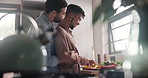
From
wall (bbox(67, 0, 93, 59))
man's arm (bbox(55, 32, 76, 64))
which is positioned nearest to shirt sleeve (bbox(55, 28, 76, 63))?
man's arm (bbox(55, 32, 76, 64))

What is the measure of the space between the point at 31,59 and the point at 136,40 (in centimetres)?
19

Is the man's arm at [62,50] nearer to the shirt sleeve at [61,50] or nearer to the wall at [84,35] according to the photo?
the shirt sleeve at [61,50]

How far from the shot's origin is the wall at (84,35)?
3588 mm

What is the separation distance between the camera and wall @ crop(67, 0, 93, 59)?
3.59 meters

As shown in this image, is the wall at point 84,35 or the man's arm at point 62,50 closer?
the man's arm at point 62,50

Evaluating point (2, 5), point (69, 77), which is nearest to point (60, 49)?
point (69, 77)

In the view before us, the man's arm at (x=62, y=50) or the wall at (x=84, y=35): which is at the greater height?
the wall at (x=84, y=35)

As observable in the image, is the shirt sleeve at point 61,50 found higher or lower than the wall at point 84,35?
lower

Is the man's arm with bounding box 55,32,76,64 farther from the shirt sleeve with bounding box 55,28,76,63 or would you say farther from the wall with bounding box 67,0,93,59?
the wall with bounding box 67,0,93,59

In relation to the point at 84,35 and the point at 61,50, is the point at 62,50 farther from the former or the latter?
the point at 84,35

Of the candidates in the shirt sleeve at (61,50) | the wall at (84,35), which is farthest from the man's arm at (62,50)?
the wall at (84,35)

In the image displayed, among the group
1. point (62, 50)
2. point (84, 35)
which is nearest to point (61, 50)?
point (62, 50)

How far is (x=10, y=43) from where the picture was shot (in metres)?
0.36

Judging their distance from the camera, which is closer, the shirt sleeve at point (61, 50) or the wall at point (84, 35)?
the shirt sleeve at point (61, 50)
